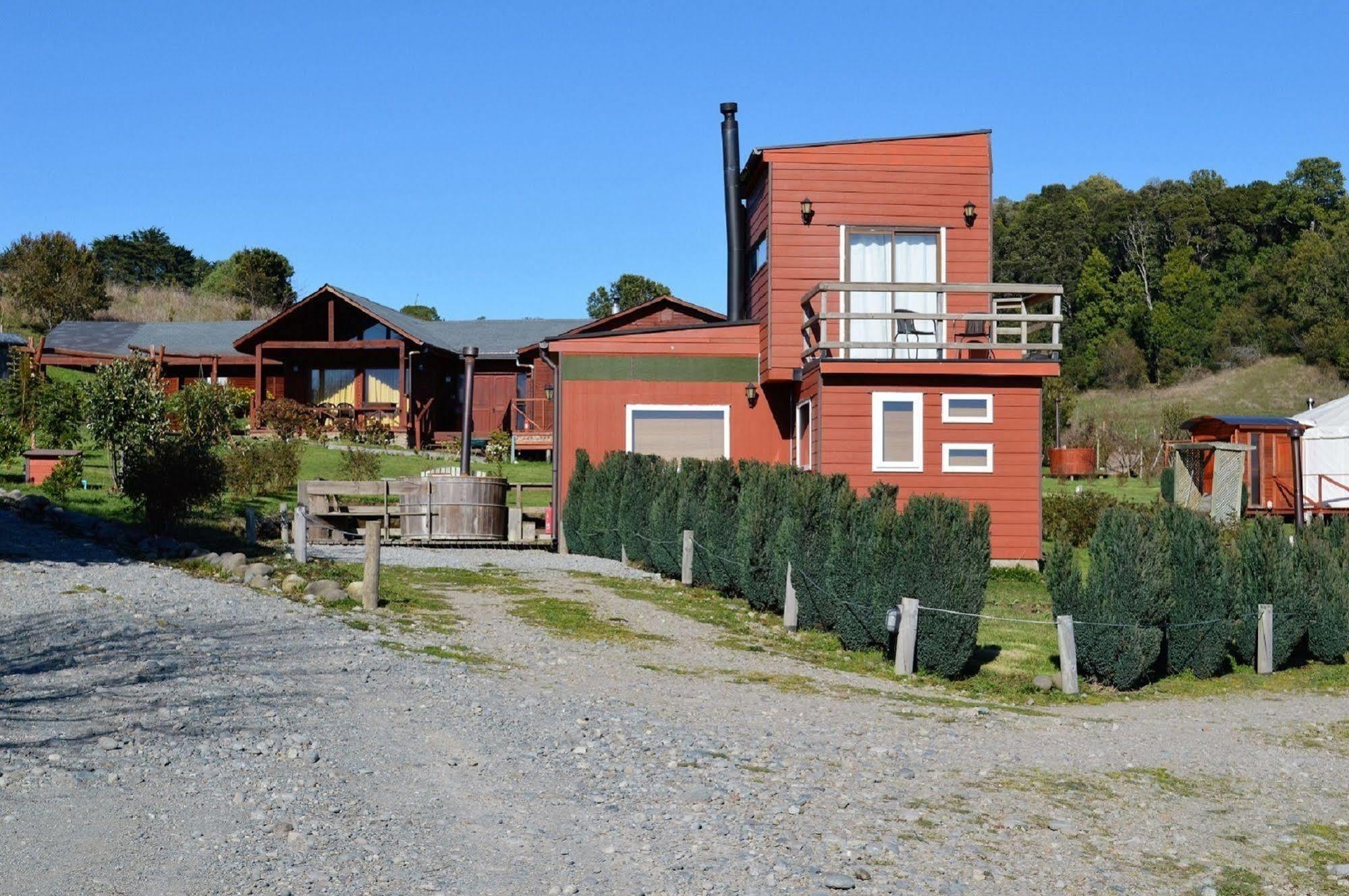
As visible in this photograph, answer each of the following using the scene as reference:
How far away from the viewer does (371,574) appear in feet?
49.6

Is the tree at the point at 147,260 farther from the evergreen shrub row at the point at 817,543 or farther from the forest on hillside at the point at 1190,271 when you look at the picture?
the evergreen shrub row at the point at 817,543

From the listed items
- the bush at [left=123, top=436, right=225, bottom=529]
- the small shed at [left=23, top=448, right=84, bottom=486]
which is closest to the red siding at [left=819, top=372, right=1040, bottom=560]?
the bush at [left=123, top=436, right=225, bottom=529]

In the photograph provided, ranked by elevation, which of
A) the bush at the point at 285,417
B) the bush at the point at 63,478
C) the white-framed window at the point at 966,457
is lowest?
the bush at the point at 63,478

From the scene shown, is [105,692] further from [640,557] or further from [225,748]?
[640,557]

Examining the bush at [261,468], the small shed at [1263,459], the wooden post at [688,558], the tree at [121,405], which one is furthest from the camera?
the small shed at [1263,459]

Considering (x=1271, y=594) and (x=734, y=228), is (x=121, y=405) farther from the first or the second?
(x=1271, y=594)

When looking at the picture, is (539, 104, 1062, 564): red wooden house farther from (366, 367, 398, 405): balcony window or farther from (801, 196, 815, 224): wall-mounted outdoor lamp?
(366, 367, 398, 405): balcony window

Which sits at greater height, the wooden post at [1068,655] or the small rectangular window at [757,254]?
the small rectangular window at [757,254]

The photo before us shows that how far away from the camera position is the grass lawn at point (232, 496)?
2197 centimetres

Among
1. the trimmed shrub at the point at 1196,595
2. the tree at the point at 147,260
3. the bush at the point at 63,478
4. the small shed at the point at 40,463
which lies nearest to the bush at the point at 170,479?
the bush at the point at 63,478

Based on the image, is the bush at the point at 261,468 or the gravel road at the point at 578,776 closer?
the gravel road at the point at 578,776

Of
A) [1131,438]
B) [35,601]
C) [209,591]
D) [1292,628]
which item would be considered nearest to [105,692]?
[35,601]

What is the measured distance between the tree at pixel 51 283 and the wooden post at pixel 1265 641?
58.6 m

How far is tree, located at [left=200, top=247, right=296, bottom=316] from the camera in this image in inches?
2985
